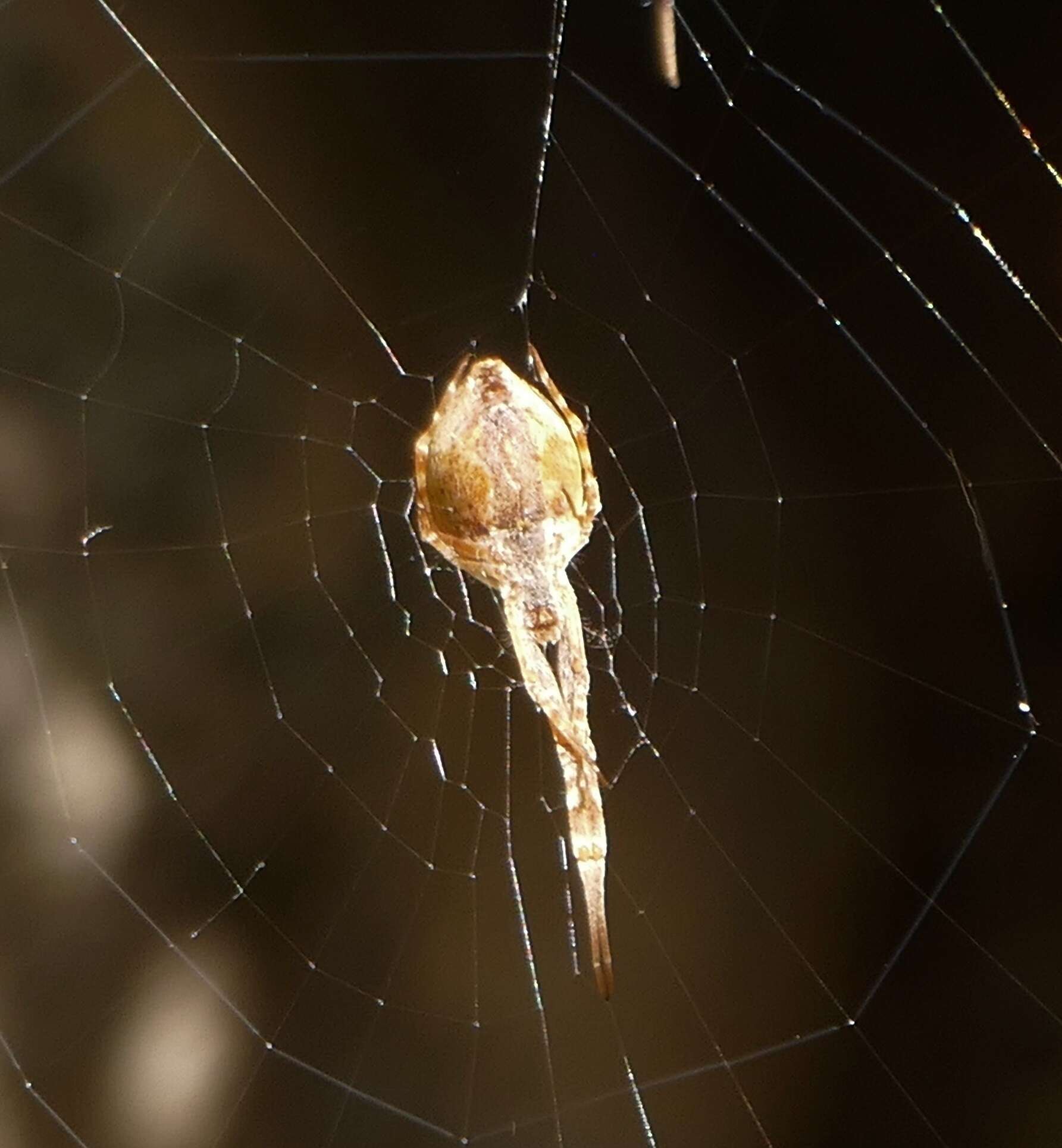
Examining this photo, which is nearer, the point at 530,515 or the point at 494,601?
the point at 530,515

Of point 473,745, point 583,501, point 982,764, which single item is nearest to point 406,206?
point 583,501

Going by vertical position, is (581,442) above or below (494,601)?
above
